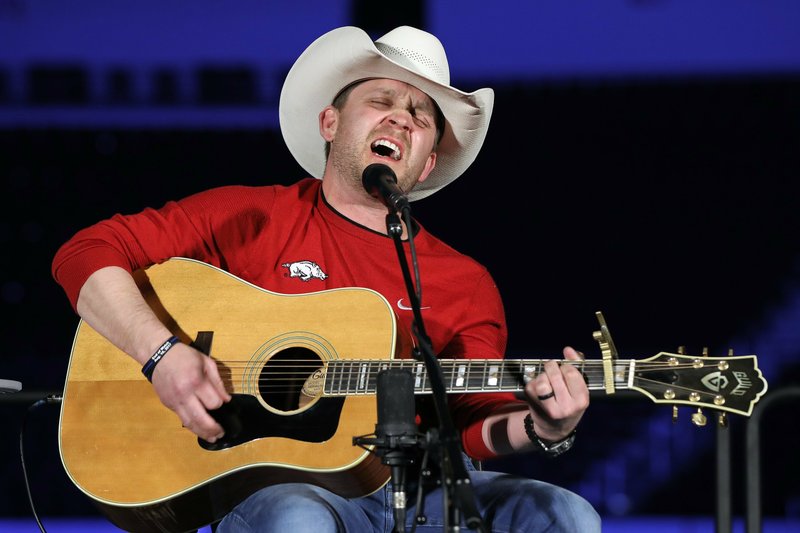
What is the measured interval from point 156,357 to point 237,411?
236 millimetres

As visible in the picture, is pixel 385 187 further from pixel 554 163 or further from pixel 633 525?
pixel 633 525

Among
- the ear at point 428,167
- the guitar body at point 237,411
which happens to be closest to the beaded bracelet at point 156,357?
the guitar body at point 237,411

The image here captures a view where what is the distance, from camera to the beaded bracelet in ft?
8.43

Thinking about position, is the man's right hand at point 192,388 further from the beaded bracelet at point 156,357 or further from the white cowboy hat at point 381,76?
the white cowboy hat at point 381,76

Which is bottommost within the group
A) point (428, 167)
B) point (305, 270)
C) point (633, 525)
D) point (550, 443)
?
point (633, 525)

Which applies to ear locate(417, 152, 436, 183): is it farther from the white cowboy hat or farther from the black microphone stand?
the black microphone stand

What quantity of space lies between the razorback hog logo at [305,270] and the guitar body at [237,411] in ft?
0.63

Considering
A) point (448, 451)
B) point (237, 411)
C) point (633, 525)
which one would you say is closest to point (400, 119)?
point (237, 411)

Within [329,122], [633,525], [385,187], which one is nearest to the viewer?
[385,187]

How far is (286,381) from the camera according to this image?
2674 mm

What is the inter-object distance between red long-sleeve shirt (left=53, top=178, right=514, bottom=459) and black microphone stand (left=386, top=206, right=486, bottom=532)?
733mm

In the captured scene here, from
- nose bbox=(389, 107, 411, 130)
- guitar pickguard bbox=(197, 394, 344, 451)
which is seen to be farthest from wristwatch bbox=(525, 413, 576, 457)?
nose bbox=(389, 107, 411, 130)

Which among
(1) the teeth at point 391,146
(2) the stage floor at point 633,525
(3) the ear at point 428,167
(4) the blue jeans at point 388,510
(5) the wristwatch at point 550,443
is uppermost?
(1) the teeth at point 391,146

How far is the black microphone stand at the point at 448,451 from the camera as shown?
190 cm
